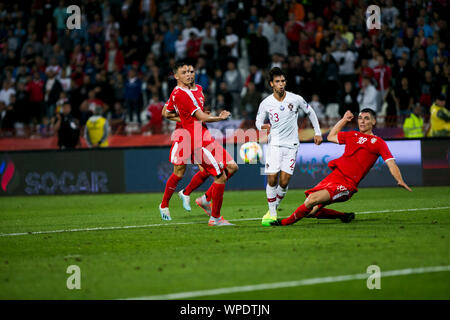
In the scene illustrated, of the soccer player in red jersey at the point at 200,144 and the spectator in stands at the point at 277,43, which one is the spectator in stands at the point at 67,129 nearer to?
the spectator in stands at the point at 277,43

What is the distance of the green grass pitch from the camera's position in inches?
262

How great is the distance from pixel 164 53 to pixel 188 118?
47.4ft

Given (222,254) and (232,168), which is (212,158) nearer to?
(232,168)

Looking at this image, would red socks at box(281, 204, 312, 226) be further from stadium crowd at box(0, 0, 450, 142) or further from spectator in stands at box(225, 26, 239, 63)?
spectator in stands at box(225, 26, 239, 63)

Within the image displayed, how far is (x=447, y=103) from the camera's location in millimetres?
20328

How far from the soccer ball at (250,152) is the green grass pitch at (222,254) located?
253 inches

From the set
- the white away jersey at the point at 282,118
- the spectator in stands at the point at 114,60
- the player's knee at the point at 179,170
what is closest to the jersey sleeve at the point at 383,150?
the white away jersey at the point at 282,118

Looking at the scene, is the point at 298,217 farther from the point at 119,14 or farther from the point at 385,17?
the point at 119,14

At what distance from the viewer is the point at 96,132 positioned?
22656 millimetres

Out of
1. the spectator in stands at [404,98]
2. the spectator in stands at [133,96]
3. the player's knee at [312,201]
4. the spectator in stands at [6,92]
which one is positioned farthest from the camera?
the spectator in stands at [6,92]

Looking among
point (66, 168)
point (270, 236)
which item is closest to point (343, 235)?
point (270, 236)

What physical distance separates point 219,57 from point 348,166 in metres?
14.2

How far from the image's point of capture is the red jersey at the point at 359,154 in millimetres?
11195

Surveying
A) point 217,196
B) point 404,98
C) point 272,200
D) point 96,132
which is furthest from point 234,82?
point 217,196
